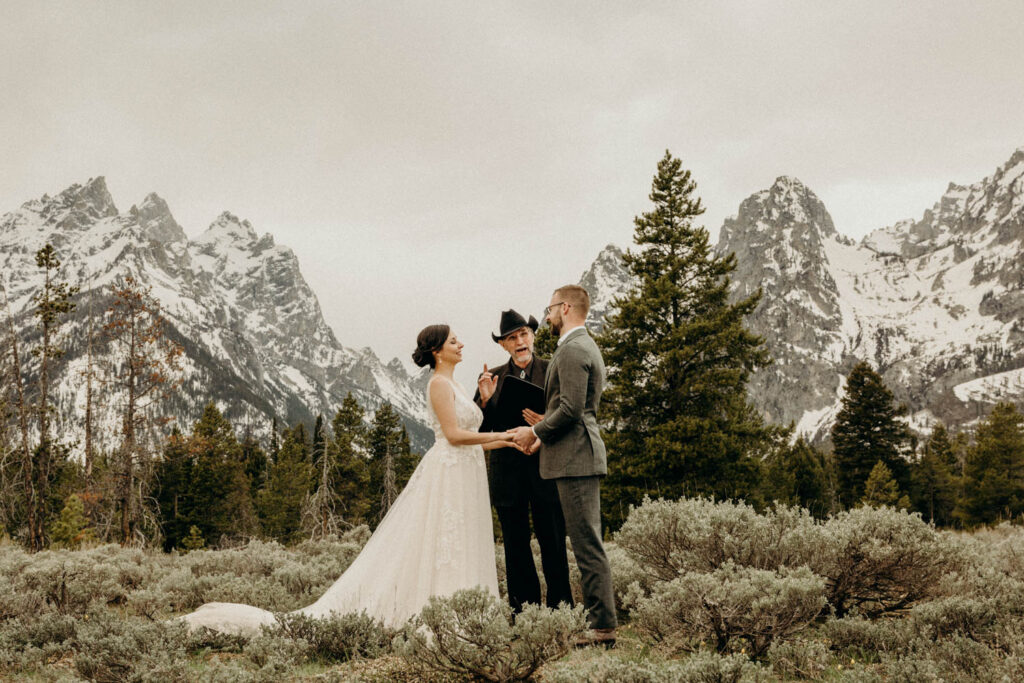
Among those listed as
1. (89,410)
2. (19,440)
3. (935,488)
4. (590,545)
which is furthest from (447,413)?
(935,488)

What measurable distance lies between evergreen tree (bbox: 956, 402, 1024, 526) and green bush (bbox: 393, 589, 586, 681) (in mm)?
44639

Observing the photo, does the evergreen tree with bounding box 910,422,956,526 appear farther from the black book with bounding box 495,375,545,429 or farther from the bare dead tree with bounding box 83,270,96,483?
the black book with bounding box 495,375,545,429

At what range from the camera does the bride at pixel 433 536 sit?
5.98 m

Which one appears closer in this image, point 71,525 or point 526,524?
point 526,524

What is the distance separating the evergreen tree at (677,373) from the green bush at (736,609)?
18879 mm

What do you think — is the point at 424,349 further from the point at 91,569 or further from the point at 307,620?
the point at 91,569

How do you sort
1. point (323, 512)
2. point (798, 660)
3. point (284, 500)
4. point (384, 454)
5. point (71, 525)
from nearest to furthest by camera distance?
point (798, 660) < point (71, 525) < point (323, 512) < point (284, 500) < point (384, 454)

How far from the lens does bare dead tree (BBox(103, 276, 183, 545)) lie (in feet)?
57.0

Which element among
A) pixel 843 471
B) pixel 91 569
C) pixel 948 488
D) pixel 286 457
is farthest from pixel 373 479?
pixel 91 569

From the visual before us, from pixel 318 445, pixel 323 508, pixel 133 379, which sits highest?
pixel 133 379

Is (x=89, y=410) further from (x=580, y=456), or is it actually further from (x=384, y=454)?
(x=384, y=454)

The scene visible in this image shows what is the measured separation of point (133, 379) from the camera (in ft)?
60.4

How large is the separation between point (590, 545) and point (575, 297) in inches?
78.4

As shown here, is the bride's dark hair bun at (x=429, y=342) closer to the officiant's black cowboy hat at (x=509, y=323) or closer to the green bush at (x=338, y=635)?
the officiant's black cowboy hat at (x=509, y=323)
